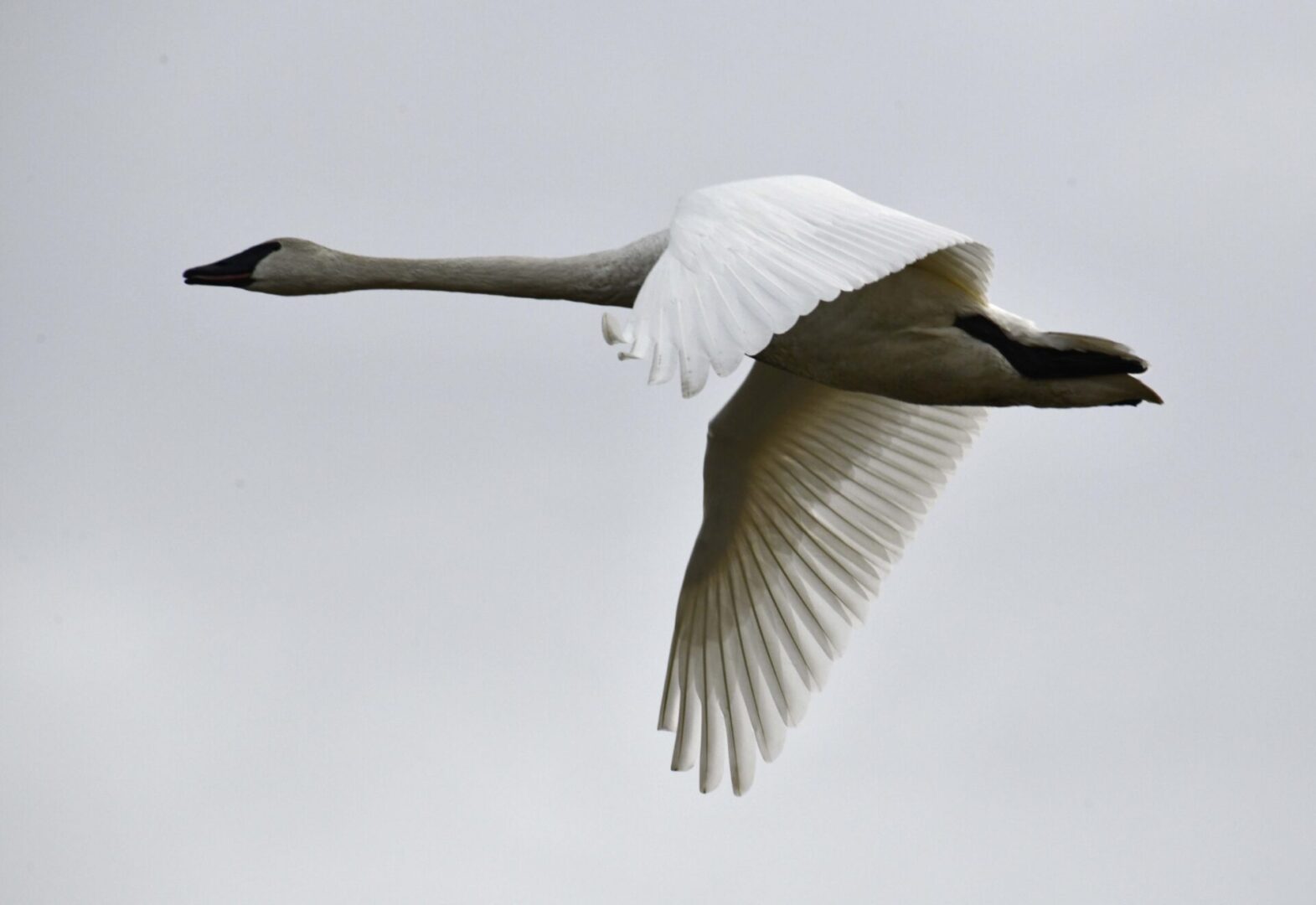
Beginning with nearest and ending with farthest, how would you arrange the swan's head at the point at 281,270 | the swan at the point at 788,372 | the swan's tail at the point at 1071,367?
1. the swan at the point at 788,372
2. the swan's tail at the point at 1071,367
3. the swan's head at the point at 281,270

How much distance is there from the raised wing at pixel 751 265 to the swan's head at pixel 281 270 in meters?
3.42

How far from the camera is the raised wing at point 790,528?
1378cm

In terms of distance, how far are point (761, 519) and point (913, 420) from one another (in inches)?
42.5

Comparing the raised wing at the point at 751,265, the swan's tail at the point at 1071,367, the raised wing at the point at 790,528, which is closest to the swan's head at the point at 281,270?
the raised wing at the point at 790,528

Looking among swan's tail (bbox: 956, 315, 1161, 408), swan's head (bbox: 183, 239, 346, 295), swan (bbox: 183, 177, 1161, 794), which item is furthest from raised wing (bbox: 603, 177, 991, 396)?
swan's head (bbox: 183, 239, 346, 295)

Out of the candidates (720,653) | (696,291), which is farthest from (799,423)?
(696,291)

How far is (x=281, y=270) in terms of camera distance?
13422 millimetres

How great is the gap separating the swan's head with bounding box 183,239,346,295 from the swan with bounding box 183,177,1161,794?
11mm

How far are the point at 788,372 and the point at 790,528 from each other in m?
1.27

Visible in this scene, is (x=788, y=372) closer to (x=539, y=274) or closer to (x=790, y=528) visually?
(x=790, y=528)

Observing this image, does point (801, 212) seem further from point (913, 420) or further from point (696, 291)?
point (913, 420)

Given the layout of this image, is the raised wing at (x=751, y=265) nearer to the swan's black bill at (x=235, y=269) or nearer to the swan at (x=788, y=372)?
the swan at (x=788, y=372)

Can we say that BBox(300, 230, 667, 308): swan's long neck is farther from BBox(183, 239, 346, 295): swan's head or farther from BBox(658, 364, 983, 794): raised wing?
BBox(658, 364, 983, 794): raised wing

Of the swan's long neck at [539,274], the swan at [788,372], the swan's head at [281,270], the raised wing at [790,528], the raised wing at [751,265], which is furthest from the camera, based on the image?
the raised wing at [790,528]
